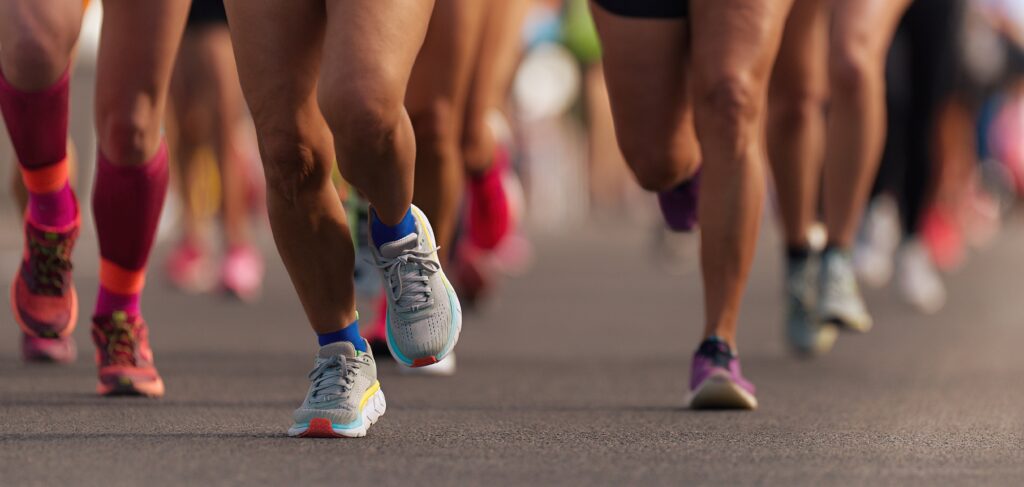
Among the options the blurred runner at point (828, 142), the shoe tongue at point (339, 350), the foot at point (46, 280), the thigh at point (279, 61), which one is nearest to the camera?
the thigh at point (279, 61)

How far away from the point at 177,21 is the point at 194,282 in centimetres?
635

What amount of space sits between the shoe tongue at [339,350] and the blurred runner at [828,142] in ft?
8.08

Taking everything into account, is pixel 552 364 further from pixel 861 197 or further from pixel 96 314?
pixel 96 314

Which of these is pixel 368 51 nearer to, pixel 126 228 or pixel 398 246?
pixel 398 246

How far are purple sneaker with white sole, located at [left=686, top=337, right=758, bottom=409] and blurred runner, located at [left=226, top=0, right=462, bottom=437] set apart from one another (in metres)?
1.06

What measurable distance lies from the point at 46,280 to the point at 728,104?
6.75 ft

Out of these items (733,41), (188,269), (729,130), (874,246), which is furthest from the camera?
(874,246)

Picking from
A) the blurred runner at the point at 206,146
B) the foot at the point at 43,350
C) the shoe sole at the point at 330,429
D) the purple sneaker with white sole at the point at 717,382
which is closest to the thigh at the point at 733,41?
the purple sneaker with white sole at the point at 717,382

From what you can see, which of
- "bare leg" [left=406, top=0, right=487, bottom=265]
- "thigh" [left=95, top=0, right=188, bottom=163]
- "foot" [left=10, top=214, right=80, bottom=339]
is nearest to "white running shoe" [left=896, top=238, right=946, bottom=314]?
"bare leg" [left=406, top=0, right=487, bottom=265]

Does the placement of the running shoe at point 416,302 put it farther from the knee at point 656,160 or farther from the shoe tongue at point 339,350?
the knee at point 656,160

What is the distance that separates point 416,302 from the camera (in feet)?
14.7

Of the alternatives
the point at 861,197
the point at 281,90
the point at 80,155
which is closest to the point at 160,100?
the point at 281,90

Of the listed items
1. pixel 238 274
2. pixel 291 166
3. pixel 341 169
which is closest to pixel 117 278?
pixel 291 166

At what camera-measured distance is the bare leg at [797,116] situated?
6574 millimetres
